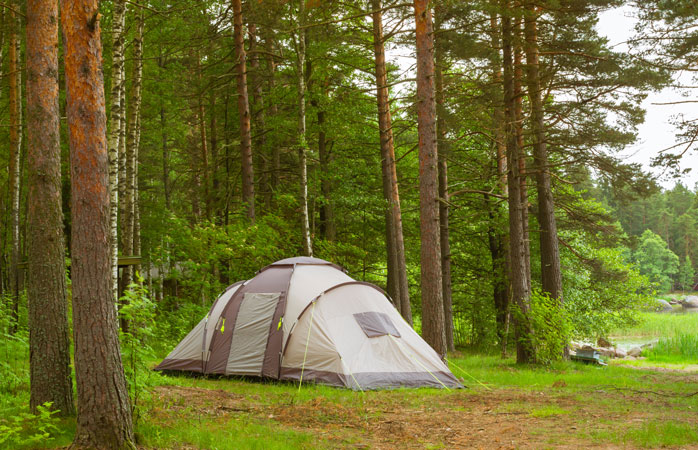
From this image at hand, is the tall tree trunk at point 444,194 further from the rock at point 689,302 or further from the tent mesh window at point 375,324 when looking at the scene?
the rock at point 689,302

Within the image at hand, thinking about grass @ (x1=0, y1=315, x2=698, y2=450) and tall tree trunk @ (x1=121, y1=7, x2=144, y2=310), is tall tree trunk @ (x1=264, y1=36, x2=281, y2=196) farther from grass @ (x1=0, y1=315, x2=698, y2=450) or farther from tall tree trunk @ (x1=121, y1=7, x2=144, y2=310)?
grass @ (x1=0, y1=315, x2=698, y2=450)

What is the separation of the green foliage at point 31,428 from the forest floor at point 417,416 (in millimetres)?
760

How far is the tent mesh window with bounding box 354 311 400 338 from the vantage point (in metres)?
9.35

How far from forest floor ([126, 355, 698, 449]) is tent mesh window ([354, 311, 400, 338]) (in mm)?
1134

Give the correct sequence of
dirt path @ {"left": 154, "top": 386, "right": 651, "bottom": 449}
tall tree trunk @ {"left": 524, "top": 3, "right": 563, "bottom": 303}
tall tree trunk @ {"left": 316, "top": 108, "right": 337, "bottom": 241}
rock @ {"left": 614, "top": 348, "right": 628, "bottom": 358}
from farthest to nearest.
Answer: rock @ {"left": 614, "top": 348, "right": 628, "bottom": 358}, tall tree trunk @ {"left": 316, "top": 108, "right": 337, "bottom": 241}, tall tree trunk @ {"left": 524, "top": 3, "right": 563, "bottom": 303}, dirt path @ {"left": 154, "top": 386, "right": 651, "bottom": 449}

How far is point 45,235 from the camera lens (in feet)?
18.1

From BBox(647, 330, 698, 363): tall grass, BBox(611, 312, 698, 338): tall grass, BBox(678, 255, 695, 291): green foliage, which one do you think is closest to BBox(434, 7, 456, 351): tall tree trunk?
BBox(647, 330, 698, 363): tall grass

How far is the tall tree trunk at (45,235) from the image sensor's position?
5.36m

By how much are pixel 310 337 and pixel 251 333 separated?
1.19 meters

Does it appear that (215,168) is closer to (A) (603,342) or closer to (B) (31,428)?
(B) (31,428)

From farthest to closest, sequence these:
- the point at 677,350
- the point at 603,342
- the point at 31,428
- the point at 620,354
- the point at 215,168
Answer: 1. the point at 603,342
2. the point at 620,354
3. the point at 677,350
4. the point at 215,168
5. the point at 31,428

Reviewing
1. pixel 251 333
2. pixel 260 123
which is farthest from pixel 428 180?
pixel 260 123

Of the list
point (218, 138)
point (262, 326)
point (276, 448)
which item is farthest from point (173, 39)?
point (276, 448)

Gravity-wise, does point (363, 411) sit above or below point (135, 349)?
below
